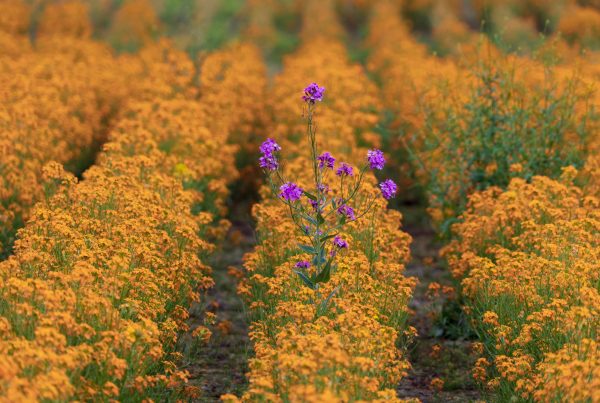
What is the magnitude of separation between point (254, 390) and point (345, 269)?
210 cm

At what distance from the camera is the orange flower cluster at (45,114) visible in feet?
30.6

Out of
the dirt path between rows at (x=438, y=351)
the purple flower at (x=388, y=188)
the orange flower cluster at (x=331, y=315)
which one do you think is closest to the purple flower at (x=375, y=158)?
the purple flower at (x=388, y=188)

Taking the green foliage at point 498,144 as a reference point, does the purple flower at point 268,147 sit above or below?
below

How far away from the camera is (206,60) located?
15406mm

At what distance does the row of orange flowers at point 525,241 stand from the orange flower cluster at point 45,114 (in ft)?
13.4

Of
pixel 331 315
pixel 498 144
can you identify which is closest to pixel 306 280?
pixel 331 315

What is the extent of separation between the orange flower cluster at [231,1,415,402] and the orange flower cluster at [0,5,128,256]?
235cm

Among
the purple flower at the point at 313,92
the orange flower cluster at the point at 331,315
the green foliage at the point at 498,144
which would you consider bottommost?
the orange flower cluster at the point at 331,315

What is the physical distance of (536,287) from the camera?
6953 mm

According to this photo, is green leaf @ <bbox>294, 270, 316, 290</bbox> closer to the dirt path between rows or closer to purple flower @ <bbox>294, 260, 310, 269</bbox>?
purple flower @ <bbox>294, 260, 310, 269</bbox>

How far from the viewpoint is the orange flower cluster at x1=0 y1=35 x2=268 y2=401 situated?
17.7 ft

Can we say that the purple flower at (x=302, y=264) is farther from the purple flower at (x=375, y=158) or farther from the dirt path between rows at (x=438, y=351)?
the dirt path between rows at (x=438, y=351)

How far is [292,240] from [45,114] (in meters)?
5.04

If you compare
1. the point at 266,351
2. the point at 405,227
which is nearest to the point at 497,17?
the point at 405,227
